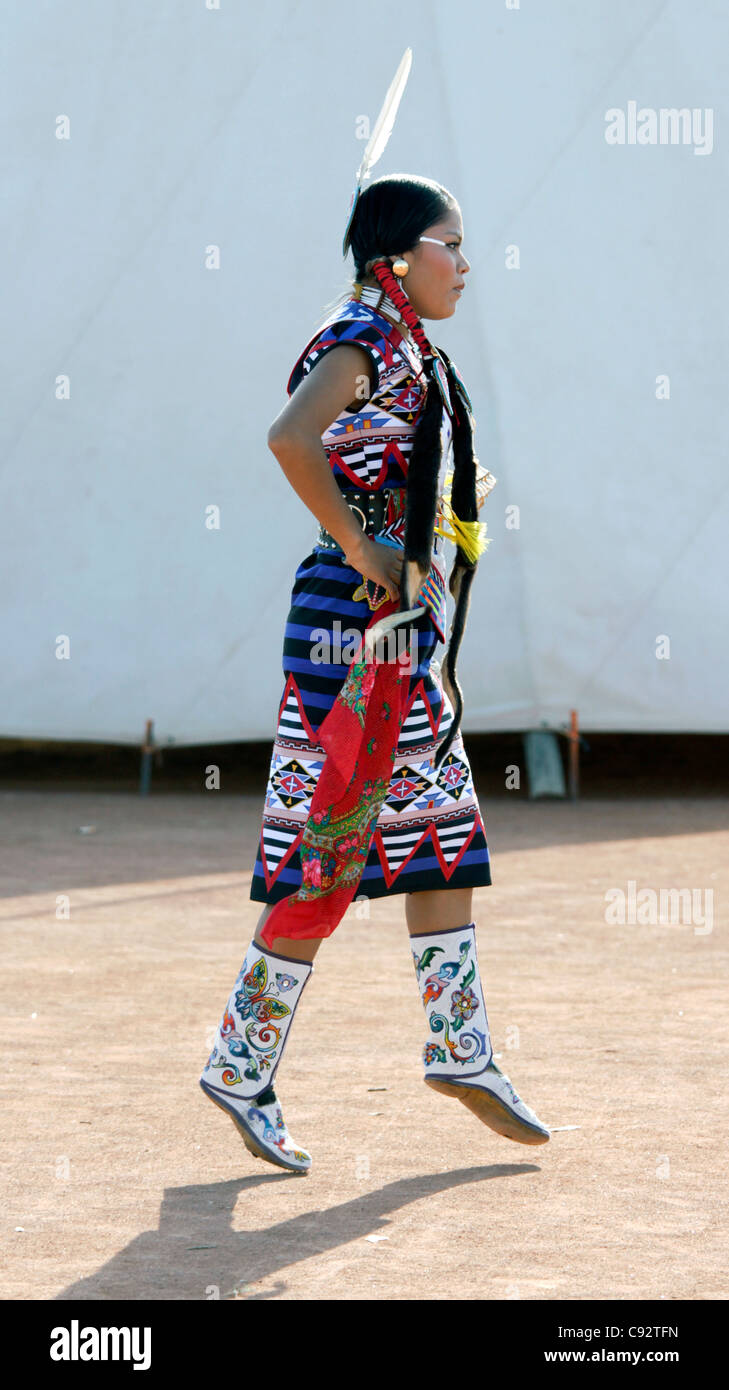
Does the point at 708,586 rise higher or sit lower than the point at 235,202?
lower

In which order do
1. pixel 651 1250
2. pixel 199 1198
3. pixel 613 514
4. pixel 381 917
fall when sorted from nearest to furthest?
pixel 651 1250 < pixel 199 1198 < pixel 381 917 < pixel 613 514

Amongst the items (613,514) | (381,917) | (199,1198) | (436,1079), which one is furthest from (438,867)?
(613,514)

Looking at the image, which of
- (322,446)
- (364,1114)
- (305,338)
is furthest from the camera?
(305,338)

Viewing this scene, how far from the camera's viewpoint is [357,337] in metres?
3.09

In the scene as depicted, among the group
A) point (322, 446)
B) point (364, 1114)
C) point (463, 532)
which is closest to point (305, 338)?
point (463, 532)

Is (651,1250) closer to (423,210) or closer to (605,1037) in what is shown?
(605,1037)

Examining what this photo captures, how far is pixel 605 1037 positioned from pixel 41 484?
571cm

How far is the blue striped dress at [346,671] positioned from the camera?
10.3 ft

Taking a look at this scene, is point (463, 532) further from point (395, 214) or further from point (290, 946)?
point (290, 946)

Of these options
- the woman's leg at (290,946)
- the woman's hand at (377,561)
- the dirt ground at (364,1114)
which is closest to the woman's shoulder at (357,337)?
the woman's hand at (377,561)

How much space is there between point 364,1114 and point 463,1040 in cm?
42

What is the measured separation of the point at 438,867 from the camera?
3266mm

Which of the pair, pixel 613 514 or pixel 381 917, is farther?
pixel 613 514

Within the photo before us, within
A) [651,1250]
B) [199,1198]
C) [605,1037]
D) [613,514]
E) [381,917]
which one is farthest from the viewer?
[613,514]
